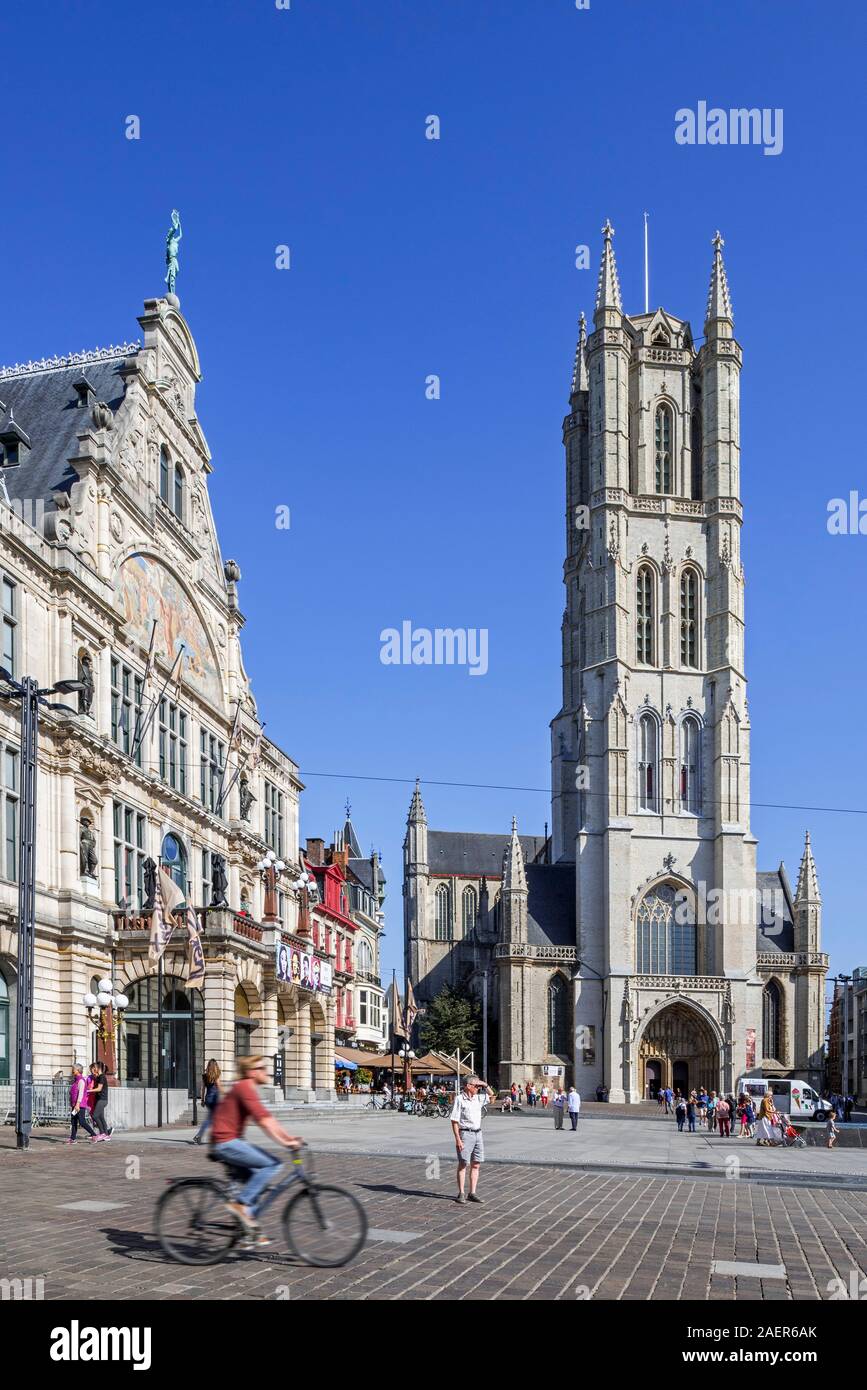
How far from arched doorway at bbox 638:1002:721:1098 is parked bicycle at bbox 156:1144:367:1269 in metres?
84.1

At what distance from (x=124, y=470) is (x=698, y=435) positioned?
66157 millimetres

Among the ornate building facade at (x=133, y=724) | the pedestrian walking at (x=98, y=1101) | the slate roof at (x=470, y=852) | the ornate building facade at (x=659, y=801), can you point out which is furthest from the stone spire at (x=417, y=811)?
the pedestrian walking at (x=98, y=1101)

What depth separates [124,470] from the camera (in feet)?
149

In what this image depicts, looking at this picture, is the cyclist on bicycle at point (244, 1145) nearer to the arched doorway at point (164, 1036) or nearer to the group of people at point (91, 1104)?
the group of people at point (91, 1104)

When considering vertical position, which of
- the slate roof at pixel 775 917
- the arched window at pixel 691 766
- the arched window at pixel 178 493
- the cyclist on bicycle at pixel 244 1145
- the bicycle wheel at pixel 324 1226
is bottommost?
the slate roof at pixel 775 917

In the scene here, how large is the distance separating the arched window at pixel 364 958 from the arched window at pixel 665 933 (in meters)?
24.4

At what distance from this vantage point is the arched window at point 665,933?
95000mm

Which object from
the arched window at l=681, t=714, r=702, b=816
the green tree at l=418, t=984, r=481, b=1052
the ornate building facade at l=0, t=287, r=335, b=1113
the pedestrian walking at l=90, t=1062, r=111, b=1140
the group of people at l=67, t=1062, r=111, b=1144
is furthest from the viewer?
the green tree at l=418, t=984, r=481, b=1052

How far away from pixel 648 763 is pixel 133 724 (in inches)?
2224

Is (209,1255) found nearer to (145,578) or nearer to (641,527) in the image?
(145,578)

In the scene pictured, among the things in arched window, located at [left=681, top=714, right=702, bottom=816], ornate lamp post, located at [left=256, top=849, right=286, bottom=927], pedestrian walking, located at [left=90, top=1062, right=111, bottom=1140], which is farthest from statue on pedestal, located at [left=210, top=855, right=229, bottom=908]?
arched window, located at [left=681, top=714, right=702, bottom=816]

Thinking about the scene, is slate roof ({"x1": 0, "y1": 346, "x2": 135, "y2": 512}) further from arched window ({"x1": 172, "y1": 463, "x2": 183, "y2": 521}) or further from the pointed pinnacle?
the pointed pinnacle

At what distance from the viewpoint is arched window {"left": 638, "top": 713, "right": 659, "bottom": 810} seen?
3784 inches

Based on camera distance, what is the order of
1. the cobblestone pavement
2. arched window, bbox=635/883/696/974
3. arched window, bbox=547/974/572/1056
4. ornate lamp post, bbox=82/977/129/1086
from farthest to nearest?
arched window, bbox=547/974/572/1056 → arched window, bbox=635/883/696/974 → ornate lamp post, bbox=82/977/129/1086 → the cobblestone pavement
